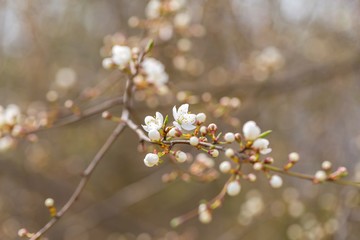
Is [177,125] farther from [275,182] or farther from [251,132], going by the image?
[275,182]

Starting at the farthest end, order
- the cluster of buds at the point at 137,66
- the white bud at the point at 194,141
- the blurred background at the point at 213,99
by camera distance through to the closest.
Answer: the blurred background at the point at 213,99 < the cluster of buds at the point at 137,66 < the white bud at the point at 194,141

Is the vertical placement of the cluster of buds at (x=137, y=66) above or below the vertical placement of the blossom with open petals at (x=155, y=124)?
above

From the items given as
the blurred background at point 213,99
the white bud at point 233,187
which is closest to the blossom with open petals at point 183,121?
the white bud at point 233,187

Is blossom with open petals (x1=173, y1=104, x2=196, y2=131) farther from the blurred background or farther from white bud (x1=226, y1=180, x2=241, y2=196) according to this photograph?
the blurred background

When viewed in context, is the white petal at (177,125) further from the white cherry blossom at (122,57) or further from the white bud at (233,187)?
the white cherry blossom at (122,57)

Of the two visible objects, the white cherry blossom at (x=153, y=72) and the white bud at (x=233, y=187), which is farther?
the white cherry blossom at (x=153, y=72)

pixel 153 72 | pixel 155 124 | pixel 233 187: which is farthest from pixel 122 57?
pixel 233 187

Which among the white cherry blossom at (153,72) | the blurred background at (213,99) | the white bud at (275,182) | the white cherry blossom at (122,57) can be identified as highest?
the blurred background at (213,99)

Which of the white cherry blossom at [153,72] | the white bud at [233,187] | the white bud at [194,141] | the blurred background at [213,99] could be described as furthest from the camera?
the blurred background at [213,99]

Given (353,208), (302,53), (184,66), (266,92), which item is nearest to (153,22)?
(184,66)
